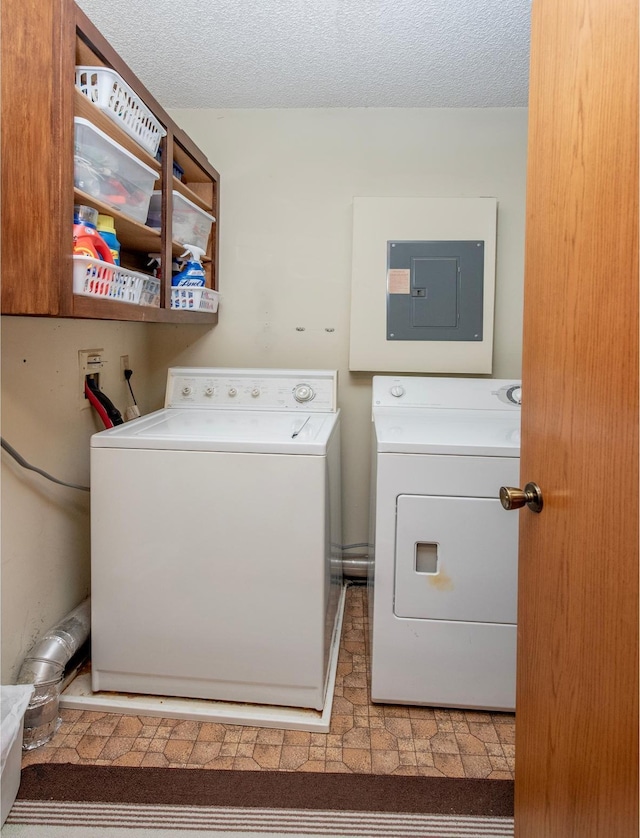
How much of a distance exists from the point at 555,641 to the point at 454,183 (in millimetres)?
A: 2001

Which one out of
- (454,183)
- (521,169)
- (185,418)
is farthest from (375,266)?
(185,418)

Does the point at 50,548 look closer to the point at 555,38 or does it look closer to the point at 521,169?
the point at 555,38

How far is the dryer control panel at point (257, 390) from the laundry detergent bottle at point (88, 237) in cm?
91

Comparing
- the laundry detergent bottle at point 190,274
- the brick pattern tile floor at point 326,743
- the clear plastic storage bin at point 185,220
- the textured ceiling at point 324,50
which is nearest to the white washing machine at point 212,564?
the brick pattern tile floor at point 326,743

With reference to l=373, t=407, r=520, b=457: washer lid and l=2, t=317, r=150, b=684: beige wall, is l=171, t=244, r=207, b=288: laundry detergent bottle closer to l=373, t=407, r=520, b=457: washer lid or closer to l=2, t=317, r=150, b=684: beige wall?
l=2, t=317, r=150, b=684: beige wall

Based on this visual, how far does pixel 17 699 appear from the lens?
137 cm

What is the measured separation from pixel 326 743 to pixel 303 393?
1233 mm

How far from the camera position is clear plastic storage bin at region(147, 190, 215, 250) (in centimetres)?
181

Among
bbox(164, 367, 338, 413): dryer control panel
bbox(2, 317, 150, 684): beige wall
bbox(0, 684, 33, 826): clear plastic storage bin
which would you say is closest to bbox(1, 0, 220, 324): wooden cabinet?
bbox(2, 317, 150, 684): beige wall

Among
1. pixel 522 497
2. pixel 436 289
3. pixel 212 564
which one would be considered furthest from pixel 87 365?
pixel 522 497

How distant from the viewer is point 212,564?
1646mm

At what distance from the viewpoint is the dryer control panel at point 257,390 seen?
2.24m

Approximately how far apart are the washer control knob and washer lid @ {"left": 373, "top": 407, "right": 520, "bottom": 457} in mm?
276

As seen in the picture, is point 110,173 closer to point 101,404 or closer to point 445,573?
point 101,404
